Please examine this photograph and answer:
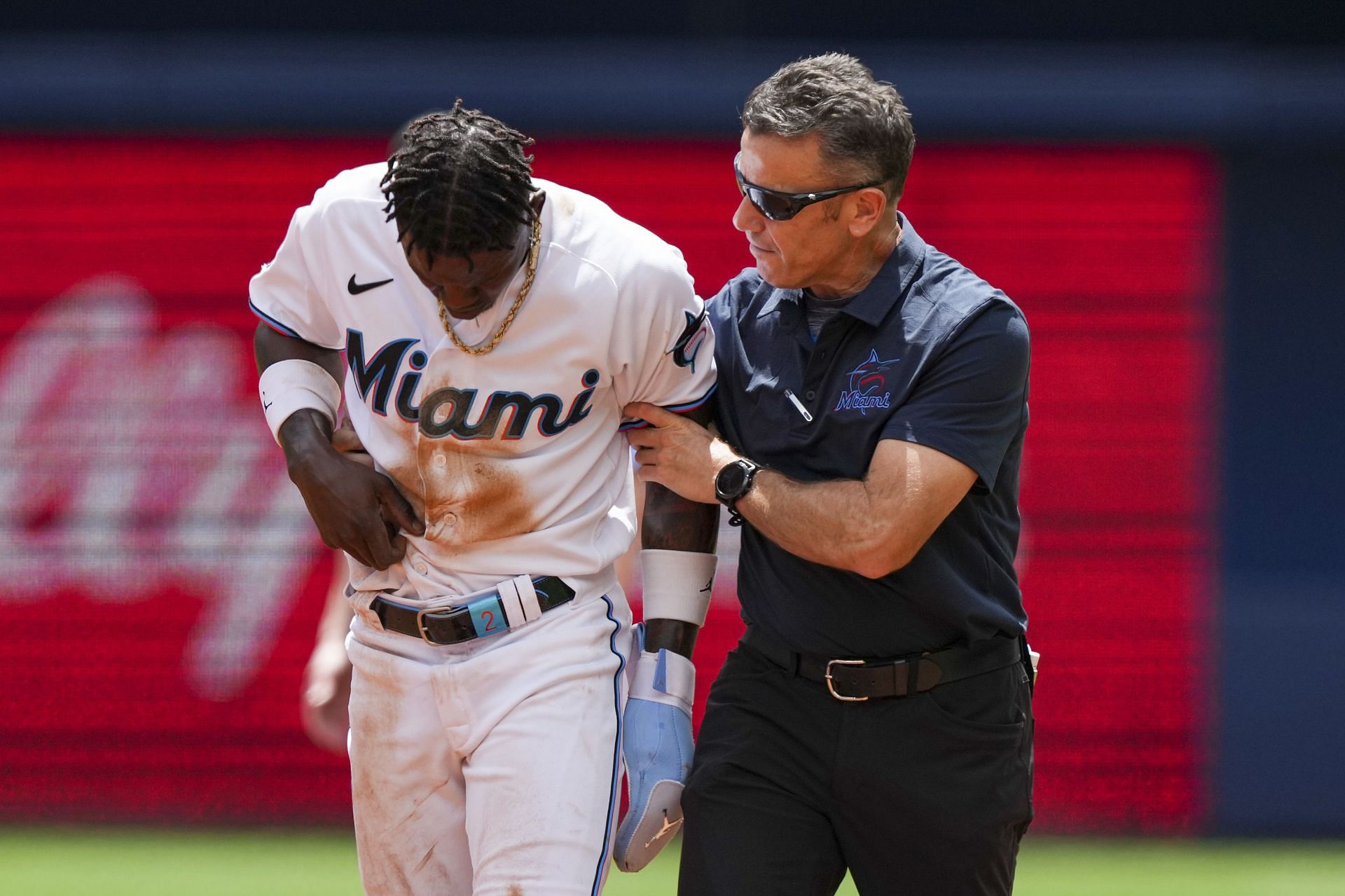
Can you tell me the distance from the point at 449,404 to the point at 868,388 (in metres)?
0.80

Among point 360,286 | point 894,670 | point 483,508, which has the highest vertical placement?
point 360,286

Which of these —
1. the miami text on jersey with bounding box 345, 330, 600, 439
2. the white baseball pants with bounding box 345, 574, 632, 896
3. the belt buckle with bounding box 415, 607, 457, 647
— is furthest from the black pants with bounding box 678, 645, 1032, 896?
the miami text on jersey with bounding box 345, 330, 600, 439

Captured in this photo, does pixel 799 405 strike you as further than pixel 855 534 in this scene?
Yes

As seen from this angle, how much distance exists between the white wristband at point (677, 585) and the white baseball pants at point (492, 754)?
157 mm

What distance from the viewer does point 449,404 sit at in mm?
3016

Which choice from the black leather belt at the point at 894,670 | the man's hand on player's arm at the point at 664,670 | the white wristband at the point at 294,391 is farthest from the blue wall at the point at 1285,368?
the white wristband at the point at 294,391

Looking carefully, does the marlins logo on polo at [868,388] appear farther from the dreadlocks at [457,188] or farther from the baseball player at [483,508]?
the dreadlocks at [457,188]

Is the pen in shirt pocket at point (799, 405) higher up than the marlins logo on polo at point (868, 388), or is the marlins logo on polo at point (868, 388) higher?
the marlins logo on polo at point (868, 388)

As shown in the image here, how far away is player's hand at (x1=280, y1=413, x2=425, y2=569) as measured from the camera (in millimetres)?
3006

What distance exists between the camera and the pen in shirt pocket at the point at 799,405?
10.6 feet

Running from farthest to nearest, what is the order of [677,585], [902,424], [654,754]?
[677,585] → [654,754] → [902,424]

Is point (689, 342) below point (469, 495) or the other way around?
the other way around

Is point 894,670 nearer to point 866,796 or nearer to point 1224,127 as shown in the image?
point 866,796

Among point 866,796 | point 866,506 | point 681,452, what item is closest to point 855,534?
point 866,506
